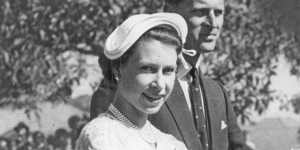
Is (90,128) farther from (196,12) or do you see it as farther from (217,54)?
(217,54)

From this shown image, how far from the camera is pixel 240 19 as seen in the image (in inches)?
306

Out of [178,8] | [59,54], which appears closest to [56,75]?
[59,54]

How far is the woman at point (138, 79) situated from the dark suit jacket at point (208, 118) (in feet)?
1.76

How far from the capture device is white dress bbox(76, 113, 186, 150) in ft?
10.8

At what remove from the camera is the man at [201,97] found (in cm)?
431

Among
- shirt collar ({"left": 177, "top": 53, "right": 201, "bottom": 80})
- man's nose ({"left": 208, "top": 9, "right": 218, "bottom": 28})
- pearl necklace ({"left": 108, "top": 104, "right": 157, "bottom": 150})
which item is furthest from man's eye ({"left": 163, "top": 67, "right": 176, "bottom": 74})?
man's nose ({"left": 208, "top": 9, "right": 218, "bottom": 28})

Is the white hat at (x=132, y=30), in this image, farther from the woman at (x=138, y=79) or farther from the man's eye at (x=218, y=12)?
the man's eye at (x=218, y=12)

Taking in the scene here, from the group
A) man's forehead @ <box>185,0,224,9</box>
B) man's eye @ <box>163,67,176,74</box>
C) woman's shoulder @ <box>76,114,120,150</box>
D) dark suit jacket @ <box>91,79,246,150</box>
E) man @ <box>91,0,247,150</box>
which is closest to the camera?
woman's shoulder @ <box>76,114,120,150</box>

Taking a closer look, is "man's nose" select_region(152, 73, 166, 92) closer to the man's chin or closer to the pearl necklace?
the pearl necklace

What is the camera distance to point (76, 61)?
773 cm

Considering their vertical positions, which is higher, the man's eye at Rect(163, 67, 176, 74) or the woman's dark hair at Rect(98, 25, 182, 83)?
the woman's dark hair at Rect(98, 25, 182, 83)

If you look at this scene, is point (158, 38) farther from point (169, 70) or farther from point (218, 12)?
point (218, 12)

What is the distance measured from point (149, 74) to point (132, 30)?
182mm

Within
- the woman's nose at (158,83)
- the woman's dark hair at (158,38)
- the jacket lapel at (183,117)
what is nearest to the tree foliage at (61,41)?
the jacket lapel at (183,117)
